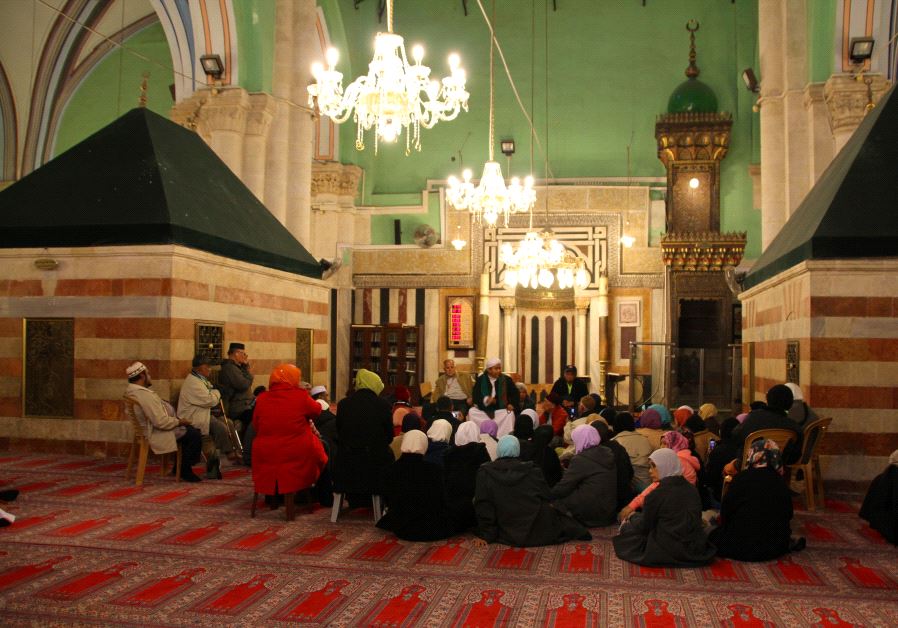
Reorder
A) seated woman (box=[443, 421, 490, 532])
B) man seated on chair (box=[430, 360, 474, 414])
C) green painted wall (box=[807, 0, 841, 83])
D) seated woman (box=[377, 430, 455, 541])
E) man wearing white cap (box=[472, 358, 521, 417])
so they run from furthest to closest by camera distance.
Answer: green painted wall (box=[807, 0, 841, 83]) < man seated on chair (box=[430, 360, 474, 414]) < man wearing white cap (box=[472, 358, 521, 417]) < seated woman (box=[443, 421, 490, 532]) < seated woman (box=[377, 430, 455, 541])

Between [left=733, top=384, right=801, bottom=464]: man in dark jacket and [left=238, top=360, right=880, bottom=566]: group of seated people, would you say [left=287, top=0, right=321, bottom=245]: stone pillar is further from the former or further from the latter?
[left=733, top=384, right=801, bottom=464]: man in dark jacket

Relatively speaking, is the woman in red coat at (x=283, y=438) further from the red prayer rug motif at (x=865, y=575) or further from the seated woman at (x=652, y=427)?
the red prayer rug motif at (x=865, y=575)

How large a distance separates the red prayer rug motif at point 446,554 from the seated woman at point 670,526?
848 mm

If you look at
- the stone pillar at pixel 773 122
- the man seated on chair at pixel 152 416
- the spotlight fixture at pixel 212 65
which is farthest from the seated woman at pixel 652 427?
the spotlight fixture at pixel 212 65

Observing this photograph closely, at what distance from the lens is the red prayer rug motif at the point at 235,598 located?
3.39 meters

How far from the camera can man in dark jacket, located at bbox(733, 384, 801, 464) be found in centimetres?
525

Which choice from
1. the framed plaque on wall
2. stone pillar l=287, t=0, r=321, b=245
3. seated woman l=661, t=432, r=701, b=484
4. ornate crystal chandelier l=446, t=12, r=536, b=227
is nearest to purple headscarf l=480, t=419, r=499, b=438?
seated woman l=661, t=432, r=701, b=484

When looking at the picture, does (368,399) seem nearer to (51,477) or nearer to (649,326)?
(51,477)

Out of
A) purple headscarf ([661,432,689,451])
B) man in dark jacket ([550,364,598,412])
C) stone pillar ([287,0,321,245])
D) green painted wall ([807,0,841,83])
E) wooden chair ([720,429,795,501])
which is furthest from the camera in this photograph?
stone pillar ([287,0,321,245])

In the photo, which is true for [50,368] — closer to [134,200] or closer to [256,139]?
[134,200]

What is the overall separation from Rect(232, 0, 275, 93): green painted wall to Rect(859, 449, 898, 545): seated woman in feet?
30.6

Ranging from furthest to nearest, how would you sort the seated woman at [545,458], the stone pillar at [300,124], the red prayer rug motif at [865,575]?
the stone pillar at [300,124] < the seated woman at [545,458] < the red prayer rug motif at [865,575]

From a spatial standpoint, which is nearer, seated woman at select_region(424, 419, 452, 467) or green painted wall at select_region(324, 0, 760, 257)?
seated woman at select_region(424, 419, 452, 467)

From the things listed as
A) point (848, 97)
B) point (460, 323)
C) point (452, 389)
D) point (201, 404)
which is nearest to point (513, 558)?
Result: point (201, 404)
